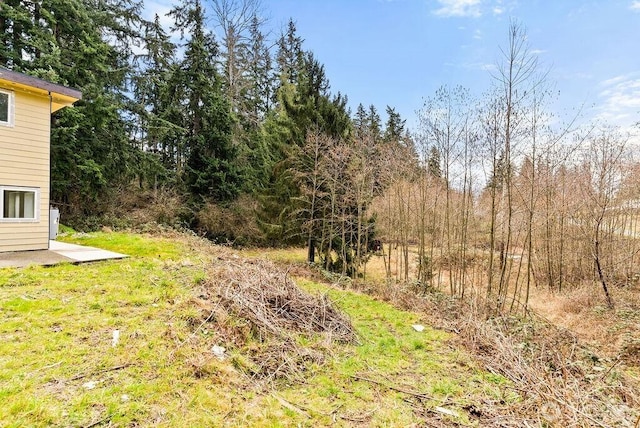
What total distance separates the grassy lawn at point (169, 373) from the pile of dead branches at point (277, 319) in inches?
7.4

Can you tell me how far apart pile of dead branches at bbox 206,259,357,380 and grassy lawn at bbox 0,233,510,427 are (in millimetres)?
189

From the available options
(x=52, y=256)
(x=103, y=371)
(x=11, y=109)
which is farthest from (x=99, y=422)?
(x=11, y=109)

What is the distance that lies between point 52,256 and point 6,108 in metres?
3.62

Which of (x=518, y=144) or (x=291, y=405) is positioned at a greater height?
(x=518, y=144)

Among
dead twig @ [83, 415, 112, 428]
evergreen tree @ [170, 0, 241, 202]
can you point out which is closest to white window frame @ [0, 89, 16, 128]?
dead twig @ [83, 415, 112, 428]

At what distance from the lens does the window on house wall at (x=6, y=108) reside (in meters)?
7.79

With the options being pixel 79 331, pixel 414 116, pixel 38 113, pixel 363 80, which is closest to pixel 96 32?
pixel 38 113

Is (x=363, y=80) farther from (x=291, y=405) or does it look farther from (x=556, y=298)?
(x=291, y=405)

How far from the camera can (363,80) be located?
19000mm

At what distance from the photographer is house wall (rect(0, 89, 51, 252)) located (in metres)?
7.80

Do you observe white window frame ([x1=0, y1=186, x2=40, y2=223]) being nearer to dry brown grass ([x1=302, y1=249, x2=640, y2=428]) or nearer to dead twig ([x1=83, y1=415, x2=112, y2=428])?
dead twig ([x1=83, y1=415, x2=112, y2=428])

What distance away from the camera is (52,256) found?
Result: 7648mm

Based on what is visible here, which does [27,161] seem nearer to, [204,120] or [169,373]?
[169,373]

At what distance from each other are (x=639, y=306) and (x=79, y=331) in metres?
11.8
